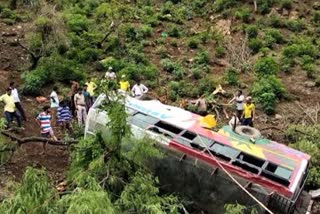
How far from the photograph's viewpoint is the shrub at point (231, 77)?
17839 millimetres

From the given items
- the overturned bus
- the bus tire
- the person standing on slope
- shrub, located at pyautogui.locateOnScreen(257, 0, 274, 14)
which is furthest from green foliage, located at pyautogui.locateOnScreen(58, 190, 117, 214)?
shrub, located at pyautogui.locateOnScreen(257, 0, 274, 14)

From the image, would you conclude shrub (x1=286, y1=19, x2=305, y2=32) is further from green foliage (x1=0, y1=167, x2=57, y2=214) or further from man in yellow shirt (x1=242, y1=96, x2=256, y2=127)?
green foliage (x1=0, y1=167, x2=57, y2=214)

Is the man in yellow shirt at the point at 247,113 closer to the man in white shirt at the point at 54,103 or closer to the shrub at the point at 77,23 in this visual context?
the man in white shirt at the point at 54,103

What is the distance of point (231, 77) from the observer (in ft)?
58.9

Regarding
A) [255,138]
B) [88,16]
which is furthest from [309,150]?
[88,16]

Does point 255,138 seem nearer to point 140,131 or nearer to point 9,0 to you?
point 140,131

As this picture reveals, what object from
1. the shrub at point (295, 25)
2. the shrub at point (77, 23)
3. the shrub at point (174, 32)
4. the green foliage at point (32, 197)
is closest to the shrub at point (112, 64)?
the shrub at point (77, 23)

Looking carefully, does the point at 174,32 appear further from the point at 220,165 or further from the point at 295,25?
the point at 220,165

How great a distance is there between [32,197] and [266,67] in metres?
12.6

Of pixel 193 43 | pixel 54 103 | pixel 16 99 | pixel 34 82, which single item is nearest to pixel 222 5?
pixel 193 43

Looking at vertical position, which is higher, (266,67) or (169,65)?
(266,67)

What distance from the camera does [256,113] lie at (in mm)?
16344

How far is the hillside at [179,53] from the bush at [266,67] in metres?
0.04

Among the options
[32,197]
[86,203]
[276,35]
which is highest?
[86,203]
